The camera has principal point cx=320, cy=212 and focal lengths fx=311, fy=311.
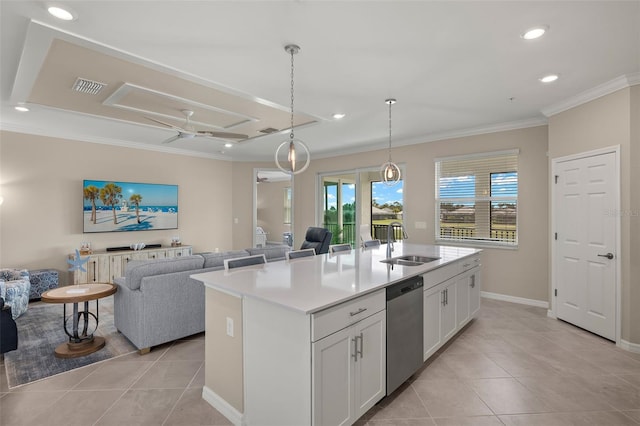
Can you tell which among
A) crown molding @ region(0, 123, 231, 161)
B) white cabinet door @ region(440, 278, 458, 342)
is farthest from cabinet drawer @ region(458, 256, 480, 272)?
crown molding @ region(0, 123, 231, 161)

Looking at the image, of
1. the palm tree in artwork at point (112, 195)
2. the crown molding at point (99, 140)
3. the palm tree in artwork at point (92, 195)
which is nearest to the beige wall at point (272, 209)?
the crown molding at point (99, 140)

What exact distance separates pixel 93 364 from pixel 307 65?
338cm

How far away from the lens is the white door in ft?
10.9

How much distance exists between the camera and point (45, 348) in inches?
125

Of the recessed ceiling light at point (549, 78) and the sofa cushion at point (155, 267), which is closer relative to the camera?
the sofa cushion at point (155, 267)

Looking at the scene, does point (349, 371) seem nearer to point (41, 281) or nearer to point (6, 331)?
point (6, 331)

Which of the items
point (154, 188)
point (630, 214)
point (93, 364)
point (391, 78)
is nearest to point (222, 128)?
point (154, 188)

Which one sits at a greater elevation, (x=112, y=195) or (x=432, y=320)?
(x=112, y=195)

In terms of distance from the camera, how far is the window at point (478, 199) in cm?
483

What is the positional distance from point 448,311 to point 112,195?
6.02 m

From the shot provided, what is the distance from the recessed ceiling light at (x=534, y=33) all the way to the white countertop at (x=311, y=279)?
1.96 metres

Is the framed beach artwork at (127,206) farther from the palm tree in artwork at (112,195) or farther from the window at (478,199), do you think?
the window at (478,199)

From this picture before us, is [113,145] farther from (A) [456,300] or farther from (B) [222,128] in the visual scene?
(A) [456,300]

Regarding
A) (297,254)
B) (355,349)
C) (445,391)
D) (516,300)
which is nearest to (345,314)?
(355,349)
